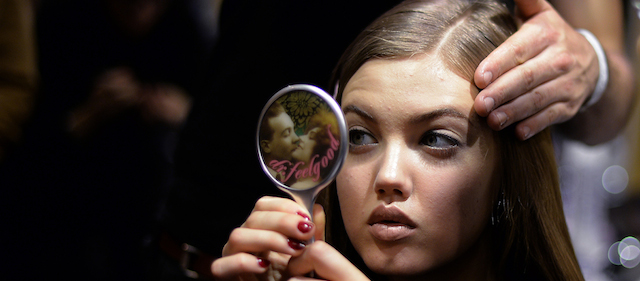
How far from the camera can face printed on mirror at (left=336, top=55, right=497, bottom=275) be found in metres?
0.97

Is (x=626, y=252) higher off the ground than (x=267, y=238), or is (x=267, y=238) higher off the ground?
(x=267, y=238)

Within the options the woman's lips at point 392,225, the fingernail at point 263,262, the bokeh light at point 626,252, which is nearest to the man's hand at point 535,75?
the woman's lips at point 392,225

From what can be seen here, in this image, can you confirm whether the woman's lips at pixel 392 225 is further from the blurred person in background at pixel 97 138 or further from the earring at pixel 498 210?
the blurred person in background at pixel 97 138

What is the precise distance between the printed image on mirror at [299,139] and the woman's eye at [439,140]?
275mm

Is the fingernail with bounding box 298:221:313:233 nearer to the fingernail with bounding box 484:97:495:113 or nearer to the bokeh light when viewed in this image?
the fingernail with bounding box 484:97:495:113

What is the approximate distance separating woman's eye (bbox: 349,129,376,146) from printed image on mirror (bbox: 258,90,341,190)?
22cm

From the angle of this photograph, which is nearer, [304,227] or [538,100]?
[304,227]

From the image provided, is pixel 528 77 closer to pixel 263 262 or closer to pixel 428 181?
pixel 428 181

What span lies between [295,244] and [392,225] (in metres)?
0.23

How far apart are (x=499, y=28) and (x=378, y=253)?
2.01ft

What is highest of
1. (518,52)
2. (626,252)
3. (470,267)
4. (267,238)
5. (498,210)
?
(518,52)

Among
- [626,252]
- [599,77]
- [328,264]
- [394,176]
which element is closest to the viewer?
[328,264]

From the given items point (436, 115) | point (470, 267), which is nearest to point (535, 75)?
point (436, 115)

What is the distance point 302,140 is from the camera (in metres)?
0.86
